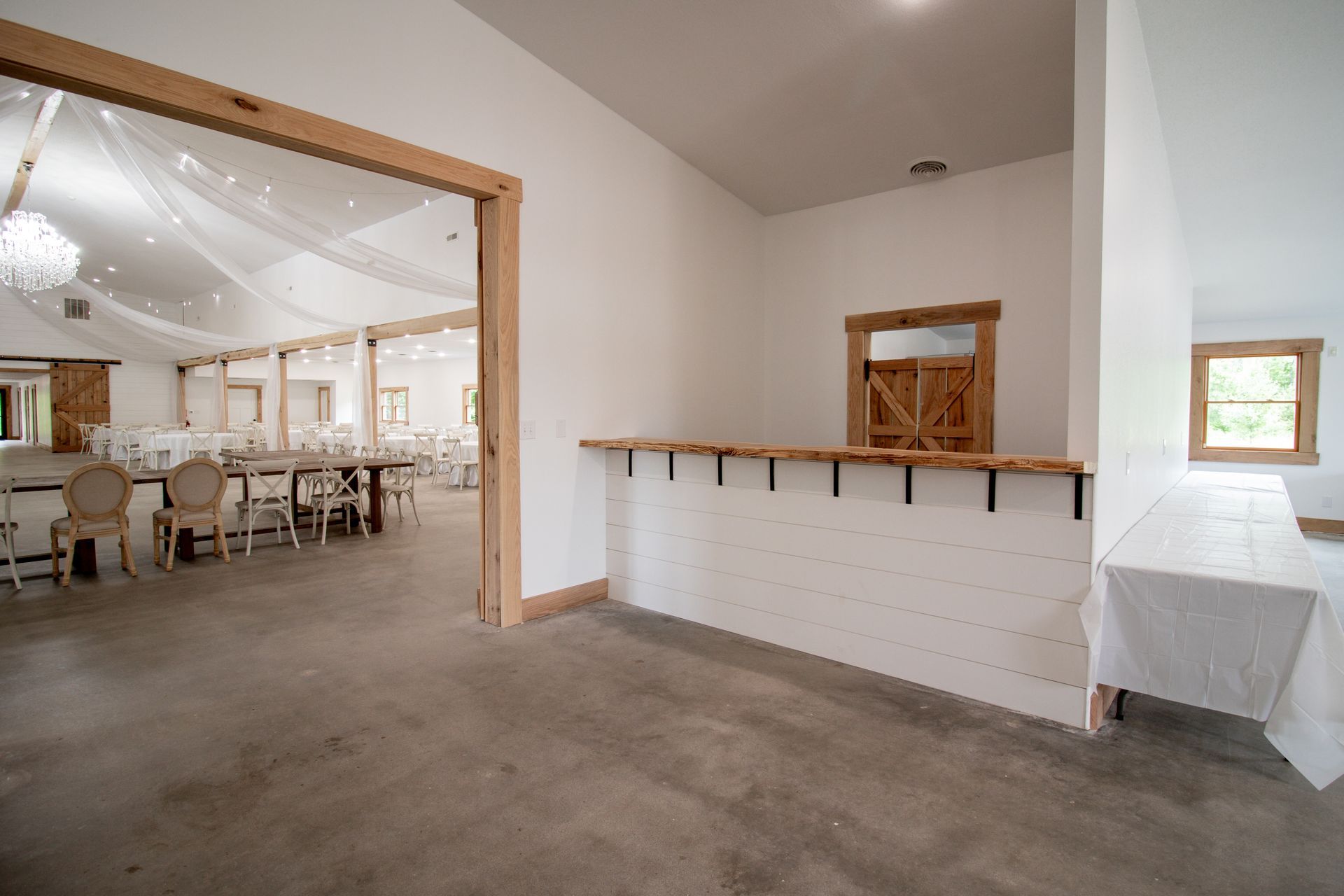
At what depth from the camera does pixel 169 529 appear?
5148 millimetres

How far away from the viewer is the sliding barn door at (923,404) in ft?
14.9

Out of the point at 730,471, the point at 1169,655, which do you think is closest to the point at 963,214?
the point at 730,471

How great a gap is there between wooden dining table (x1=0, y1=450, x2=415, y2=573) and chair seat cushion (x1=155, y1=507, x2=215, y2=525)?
242mm

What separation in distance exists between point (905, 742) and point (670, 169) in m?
3.86

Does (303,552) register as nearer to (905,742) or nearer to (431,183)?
(431,183)

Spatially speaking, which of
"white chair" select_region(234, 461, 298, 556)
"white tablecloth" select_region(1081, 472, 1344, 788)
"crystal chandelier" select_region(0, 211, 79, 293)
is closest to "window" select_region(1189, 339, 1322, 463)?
"white tablecloth" select_region(1081, 472, 1344, 788)

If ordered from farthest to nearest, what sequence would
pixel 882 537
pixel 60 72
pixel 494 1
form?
1. pixel 494 1
2. pixel 882 537
3. pixel 60 72

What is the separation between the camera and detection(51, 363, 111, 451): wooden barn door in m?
13.3

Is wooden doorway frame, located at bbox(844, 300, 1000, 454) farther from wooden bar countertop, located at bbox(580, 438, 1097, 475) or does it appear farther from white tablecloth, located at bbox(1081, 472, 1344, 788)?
white tablecloth, located at bbox(1081, 472, 1344, 788)

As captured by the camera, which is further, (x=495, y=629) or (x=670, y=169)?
(x=670, y=169)

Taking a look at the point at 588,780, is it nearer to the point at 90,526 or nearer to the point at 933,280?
the point at 933,280

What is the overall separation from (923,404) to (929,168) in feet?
5.55

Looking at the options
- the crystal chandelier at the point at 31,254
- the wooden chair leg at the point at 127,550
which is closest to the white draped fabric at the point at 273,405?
the crystal chandelier at the point at 31,254

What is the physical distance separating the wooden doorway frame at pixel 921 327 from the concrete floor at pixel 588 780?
2.27 meters
